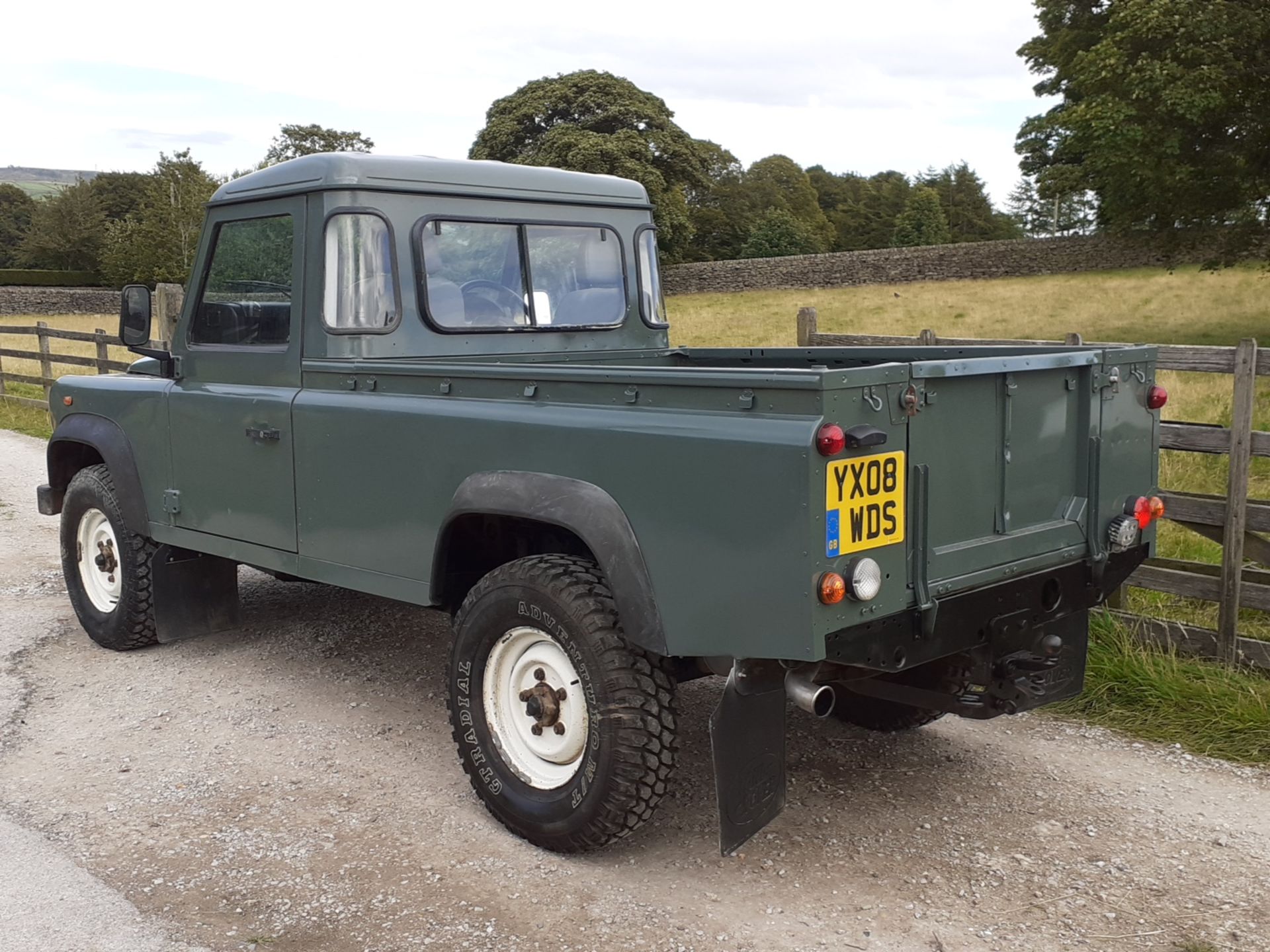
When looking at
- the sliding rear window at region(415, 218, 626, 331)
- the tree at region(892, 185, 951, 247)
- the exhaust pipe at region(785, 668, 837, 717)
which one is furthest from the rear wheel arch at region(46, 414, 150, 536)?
the tree at region(892, 185, 951, 247)

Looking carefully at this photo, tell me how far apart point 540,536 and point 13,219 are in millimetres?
79384

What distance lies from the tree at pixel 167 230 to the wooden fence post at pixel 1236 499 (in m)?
43.4

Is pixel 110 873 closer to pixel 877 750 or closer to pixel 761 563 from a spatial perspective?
pixel 761 563

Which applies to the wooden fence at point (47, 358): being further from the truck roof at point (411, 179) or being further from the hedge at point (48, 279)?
the hedge at point (48, 279)

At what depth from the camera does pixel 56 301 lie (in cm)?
4706

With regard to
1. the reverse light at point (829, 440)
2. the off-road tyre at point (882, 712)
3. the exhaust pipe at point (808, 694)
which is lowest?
the off-road tyre at point (882, 712)

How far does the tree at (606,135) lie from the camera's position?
1797 inches

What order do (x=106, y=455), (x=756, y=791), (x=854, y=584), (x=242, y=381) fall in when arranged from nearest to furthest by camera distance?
(x=854, y=584) → (x=756, y=791) → (x=242, y=381) → (x=106, y=455)

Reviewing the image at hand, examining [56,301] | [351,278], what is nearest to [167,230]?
[56,301]

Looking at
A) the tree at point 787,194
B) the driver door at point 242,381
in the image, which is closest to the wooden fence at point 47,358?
the driver door at point 242,381

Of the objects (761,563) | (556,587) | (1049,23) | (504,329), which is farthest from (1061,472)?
(1049,23)

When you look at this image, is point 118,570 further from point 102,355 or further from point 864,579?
point 102,355

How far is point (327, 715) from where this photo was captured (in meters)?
4.95

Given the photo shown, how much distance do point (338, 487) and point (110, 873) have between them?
1465mm
